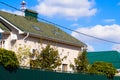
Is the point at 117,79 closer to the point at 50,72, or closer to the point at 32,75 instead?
the point at 50,72

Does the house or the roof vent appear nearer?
the house

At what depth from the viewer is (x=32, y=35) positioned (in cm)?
3397

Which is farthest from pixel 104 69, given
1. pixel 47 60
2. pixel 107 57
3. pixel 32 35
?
pixel 107 57

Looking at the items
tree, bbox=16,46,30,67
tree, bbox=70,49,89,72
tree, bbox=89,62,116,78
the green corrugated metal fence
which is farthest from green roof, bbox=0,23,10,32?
→ the green corrugated metal fence

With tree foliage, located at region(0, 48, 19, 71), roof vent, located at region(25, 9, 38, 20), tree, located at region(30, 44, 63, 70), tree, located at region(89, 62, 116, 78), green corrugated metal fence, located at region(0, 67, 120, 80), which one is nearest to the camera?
tree foliage, located at region(0, 48, 19, 71)

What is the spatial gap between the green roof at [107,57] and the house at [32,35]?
8246 millimetres

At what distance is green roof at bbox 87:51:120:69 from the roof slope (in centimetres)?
822

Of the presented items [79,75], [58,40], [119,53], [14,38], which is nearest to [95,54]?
[119,53]

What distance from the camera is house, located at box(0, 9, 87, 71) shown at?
1309 inches

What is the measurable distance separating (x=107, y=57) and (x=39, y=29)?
16.5m

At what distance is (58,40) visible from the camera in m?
36.9

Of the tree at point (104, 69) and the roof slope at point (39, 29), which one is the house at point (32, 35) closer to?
the roof slope at point (39, 29)

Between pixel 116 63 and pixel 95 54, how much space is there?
5330 mm

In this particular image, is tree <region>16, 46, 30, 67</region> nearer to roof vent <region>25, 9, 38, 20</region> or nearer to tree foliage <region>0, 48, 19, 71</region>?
roof vent <region>25, 9, 38, 20</region>
